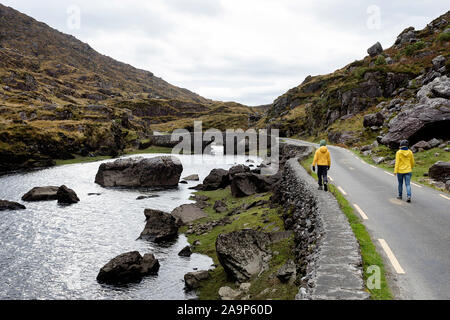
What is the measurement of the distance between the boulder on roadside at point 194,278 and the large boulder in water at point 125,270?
3102 mm

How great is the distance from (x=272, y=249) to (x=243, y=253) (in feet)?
5.96

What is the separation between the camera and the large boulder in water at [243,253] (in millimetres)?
15906

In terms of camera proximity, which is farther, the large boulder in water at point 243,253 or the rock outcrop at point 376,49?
the rock outcrop at point 376,49

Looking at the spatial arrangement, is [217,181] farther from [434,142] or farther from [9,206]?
[434,142]

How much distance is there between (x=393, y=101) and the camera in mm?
54281

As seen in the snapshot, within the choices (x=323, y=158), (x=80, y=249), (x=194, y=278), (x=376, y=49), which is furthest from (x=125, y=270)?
(x=376, y=49)

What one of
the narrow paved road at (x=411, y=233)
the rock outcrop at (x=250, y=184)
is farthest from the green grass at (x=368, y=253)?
the rock outcrop at (x=250, y=184)

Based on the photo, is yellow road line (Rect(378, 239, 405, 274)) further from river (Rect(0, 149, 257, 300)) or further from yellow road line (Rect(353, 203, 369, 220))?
river (Rect(0, 149, 257, 300))

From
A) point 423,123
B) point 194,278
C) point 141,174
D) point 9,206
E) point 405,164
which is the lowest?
point 194,278

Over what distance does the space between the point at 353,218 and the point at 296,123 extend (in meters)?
101

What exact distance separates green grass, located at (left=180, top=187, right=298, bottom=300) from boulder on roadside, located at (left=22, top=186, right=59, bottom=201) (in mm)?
22019

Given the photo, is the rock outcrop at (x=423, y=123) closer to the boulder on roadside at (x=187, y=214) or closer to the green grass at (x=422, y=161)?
the green grass at (x=422, y=161)

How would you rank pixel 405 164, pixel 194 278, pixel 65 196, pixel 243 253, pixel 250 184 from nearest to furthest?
pixel 405 164, pixel 243 253, pixel 194 278, pixel 65 196, pixel 250 184

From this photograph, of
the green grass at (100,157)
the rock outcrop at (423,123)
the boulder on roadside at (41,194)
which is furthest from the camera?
the green grass at (100,157)
